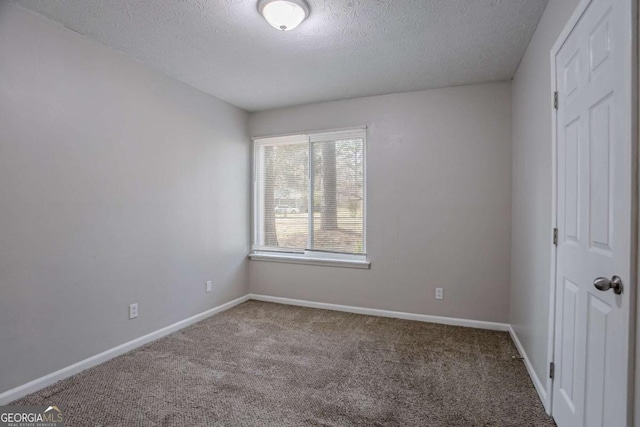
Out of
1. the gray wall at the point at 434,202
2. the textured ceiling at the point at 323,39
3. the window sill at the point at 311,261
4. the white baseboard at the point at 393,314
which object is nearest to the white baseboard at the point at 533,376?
the white baseboard at the point at 393,314

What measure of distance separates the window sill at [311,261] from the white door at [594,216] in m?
2.15

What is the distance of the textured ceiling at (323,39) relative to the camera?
6.80 ft

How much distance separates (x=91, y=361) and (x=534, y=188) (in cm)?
363

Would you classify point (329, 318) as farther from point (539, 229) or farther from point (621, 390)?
point (621, 390)

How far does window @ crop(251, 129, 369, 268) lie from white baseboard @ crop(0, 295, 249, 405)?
4.09 feet

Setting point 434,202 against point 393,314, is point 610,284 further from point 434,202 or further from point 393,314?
point 393,314

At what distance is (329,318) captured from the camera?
3.62 meters

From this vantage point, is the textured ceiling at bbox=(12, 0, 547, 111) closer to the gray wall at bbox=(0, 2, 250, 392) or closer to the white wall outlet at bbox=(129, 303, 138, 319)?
the gray wall at bbox=(0, 2, 250, 392)

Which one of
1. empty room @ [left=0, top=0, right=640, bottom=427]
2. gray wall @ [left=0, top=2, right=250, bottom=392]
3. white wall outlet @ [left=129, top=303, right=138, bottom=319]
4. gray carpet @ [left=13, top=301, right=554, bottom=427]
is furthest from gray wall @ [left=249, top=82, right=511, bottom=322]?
white wall outlet @ [left=129, top=303, right=138, bottom=319]

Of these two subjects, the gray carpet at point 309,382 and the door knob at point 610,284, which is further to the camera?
the gray carpet at point 309,382

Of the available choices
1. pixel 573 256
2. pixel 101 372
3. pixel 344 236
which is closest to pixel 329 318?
Answer: pixel 344 236

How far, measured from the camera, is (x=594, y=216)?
137 cm

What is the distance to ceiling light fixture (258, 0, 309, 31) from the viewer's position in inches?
77.6

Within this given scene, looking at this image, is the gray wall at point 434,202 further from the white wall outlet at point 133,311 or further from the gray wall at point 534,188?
the white wall outlet at point 133,311
